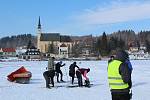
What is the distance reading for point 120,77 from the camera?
6.73m

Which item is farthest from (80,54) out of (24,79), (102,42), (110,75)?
(110,75)

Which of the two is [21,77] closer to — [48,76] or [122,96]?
[48,76]

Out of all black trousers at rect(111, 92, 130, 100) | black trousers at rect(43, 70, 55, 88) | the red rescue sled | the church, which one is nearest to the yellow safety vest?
black trousers at rect(111, 92, 130, 100)

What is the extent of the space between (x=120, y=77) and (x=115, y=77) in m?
0.10

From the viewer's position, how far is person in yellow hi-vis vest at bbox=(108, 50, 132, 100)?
6617mm

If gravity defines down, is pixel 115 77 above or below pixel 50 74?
above

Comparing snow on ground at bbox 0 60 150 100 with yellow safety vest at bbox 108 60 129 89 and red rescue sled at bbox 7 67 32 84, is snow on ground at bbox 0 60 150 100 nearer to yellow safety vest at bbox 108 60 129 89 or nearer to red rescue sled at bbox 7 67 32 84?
red rescue sled at bbox 7 67 32 84

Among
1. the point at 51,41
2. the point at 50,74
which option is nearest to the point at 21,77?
the point at 50,74

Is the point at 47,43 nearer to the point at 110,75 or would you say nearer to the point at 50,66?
the point at 50,66

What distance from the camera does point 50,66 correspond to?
59.4 ft

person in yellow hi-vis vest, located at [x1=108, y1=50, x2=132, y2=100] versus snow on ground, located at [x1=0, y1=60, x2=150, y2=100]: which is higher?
person in yellow hi-vis vest, located at [x1=108, y1=50, x2=132, y2=100]

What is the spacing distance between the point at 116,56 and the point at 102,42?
129m

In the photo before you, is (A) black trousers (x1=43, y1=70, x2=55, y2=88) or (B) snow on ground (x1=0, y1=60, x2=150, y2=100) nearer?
(B) snow on ground (x1=0, y1=60, x2=150, y2=100)

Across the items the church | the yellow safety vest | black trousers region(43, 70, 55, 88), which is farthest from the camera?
the church
